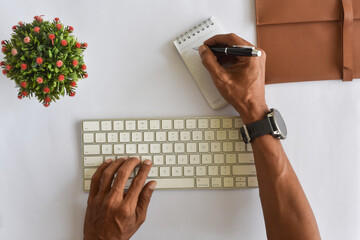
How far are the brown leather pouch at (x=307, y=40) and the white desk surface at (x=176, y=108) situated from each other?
0.13ft

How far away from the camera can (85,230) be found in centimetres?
82

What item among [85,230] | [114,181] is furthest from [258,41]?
[85,230]

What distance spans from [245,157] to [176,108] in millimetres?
255

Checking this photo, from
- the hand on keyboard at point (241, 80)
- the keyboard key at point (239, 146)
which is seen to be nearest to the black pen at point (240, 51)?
the hand on keyboard at point (241, 80)

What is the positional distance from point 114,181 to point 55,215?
0.24m

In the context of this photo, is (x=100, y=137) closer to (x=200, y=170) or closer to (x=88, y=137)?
(x=88, y=137)

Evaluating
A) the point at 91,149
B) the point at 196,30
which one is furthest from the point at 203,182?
the point at 196,30

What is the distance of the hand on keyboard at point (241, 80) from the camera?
0.78 m

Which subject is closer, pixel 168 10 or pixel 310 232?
pixel 310 232

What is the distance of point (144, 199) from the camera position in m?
0.82

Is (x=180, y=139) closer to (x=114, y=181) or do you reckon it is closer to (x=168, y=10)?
(x=114, y=181)

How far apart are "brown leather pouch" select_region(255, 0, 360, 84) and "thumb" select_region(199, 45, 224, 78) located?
0.52 ft

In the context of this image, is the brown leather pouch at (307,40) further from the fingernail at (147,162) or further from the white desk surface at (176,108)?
the fingernail at (147,162)

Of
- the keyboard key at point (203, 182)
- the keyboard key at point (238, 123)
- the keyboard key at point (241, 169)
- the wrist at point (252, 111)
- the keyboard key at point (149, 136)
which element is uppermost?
the wrist at point (252, 111)
